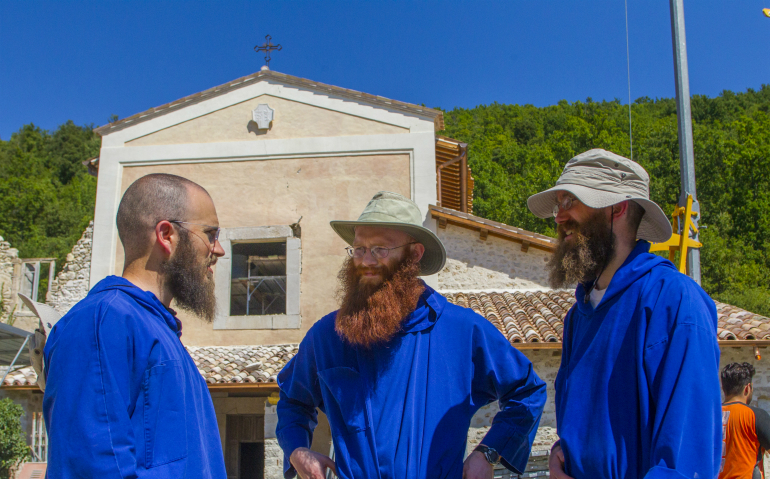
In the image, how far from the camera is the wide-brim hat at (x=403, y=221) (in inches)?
104

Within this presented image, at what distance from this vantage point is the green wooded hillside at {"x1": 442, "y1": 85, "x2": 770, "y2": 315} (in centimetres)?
2675

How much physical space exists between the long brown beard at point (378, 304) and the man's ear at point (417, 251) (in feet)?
0.10

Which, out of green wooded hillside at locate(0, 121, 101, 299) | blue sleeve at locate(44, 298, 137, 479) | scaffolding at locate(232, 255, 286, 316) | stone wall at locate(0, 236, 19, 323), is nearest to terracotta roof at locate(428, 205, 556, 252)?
scaffolding at locate(232, 255, 286, 316)

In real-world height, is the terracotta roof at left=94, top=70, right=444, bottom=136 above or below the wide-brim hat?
above

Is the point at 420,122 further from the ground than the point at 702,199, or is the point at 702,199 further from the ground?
the point at 702,199

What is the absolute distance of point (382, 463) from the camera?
7.30 ft

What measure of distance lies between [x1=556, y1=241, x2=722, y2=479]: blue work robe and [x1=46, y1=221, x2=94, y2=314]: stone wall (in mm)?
11242

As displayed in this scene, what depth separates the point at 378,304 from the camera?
2469 mm

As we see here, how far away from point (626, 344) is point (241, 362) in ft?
26.8

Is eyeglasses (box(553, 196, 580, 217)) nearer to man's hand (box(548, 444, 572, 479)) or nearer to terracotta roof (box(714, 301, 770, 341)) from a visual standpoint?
man's hand (box(548, 444, 572, 479))

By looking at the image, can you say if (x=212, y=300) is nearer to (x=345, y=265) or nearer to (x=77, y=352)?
(x=77, y=352)

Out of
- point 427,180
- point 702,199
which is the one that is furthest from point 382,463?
point 702,199

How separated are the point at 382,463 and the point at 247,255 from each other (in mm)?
9092

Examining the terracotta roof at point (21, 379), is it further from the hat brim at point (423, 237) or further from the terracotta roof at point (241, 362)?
the hat brim at point (423, 237)
